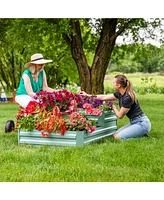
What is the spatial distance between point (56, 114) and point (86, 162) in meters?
1.23

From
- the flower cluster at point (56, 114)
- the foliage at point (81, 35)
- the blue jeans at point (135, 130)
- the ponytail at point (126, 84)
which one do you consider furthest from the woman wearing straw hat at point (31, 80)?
the foliage at point (81, 35)

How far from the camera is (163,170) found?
13.0 ft

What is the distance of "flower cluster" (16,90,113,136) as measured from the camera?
521cm

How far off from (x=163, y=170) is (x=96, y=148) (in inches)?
50.5

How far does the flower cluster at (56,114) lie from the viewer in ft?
17.1

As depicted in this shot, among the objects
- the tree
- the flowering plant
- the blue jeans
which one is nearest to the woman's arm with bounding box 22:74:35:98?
the flowering plant

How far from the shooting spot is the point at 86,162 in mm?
4312

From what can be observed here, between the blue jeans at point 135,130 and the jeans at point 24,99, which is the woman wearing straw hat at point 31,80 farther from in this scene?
the blue jeans at point 135,130

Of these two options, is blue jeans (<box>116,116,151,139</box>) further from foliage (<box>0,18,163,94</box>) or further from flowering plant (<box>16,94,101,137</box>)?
foliage (<box>0,18,163,94</box>)

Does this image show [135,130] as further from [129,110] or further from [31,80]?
[31,80]

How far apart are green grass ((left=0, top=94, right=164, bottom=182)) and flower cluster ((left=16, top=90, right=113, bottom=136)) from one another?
0.86 ft

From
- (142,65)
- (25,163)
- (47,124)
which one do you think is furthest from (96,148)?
(142,65)
